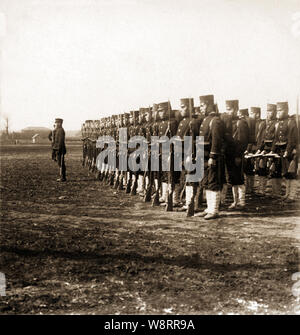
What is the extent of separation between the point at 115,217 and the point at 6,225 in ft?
7.50

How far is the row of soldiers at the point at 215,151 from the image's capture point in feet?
28.8

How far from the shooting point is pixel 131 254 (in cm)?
636

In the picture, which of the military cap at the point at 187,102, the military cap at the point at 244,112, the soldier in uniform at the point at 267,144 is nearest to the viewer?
the military cap at the point at 187,102

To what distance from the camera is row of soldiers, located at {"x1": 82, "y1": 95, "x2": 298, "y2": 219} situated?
28.8 feet

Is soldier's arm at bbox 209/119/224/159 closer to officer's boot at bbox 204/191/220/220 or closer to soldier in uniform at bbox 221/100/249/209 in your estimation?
officer's boot at bbox 204/191/220/220

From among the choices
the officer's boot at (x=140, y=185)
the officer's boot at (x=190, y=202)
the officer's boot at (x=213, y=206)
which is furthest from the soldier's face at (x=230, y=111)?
the officer's boot at (x=140, y=185)

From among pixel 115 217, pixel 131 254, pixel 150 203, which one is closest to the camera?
pixel 131 254

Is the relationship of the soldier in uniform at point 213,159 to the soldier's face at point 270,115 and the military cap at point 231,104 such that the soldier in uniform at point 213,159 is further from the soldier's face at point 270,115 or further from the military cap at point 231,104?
the soldier's face at point 270,115

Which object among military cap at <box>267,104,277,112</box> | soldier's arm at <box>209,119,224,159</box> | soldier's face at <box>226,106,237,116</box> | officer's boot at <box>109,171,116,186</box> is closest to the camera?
soldier's arm at <box>209,119,224,159</box>

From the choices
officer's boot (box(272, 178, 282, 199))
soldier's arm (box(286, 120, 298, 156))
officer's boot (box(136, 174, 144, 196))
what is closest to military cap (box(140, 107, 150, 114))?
officer's boot (box(136, 174, 144, 196))
